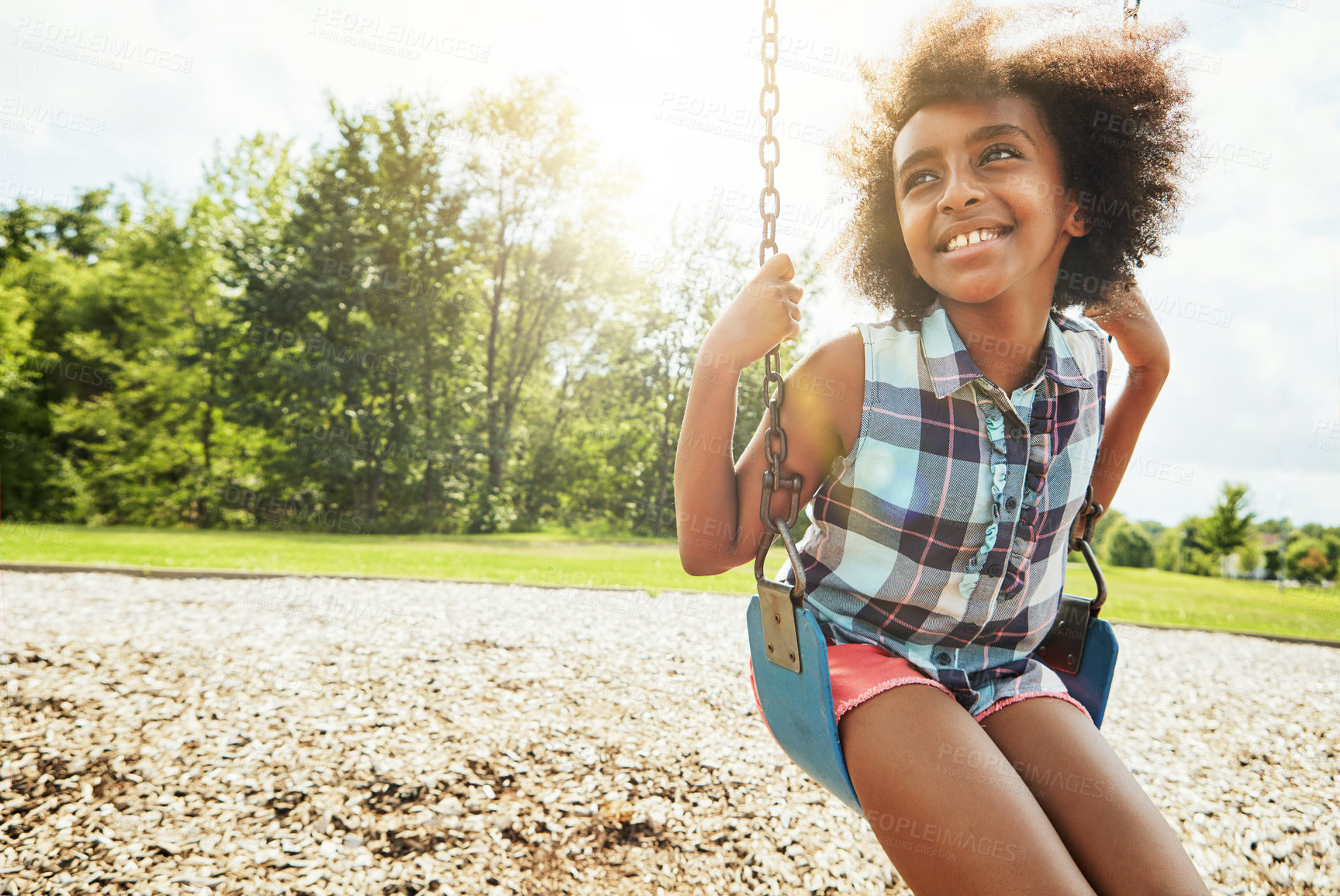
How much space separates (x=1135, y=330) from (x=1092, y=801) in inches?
46.6

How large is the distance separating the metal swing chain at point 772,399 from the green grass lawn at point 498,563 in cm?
432

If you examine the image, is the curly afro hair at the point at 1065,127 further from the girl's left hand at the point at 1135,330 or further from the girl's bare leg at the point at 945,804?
the girl's bare leg at the point at 945,804

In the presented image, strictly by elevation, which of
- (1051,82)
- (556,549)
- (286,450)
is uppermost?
(1051,82)

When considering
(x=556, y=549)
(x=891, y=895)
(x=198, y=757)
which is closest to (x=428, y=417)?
(x=556, y=549)

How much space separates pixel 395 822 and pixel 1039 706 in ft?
7.19

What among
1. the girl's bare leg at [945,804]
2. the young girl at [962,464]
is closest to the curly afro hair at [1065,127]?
the young girl at [962,464]

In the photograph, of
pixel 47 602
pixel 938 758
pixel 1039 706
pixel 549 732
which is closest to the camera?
pixel 938 758

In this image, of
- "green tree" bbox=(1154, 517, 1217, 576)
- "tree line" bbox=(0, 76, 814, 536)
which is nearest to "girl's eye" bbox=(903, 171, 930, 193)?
"tree line" bbox=(0, 76, 814, 536)

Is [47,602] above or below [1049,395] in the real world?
below

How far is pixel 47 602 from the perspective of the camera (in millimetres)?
5457

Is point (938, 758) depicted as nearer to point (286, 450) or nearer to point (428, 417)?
point (428, 417)

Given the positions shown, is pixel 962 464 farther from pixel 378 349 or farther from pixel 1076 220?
pixel 378 349

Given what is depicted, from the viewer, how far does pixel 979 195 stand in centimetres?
141

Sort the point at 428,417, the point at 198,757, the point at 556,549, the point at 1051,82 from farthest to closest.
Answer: the point at 428,417 → the point at 556,549 → the point at 198,757 → the point at 1051,82
